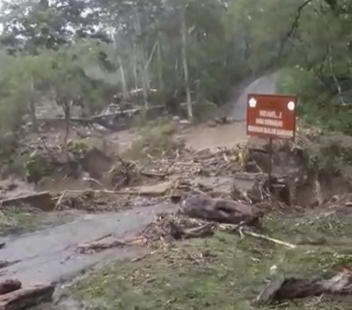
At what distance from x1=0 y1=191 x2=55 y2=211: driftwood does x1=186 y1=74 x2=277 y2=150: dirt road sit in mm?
2473

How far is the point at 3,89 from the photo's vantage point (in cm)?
747

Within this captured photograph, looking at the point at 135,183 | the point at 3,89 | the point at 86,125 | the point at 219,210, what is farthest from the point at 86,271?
the point at 86,125

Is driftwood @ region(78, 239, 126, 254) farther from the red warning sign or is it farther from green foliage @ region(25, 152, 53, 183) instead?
green foliage @ region(25, 152, 53, 183)

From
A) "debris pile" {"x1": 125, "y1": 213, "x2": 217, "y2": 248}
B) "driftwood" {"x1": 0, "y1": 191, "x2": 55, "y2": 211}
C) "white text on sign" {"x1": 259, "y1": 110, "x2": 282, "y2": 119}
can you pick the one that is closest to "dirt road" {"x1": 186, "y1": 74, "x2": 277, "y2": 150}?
"white text on sign" {"x1": 259, "y1": 110, "x2": 282, "y2": 119}

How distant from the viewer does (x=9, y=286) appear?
3.27 meters

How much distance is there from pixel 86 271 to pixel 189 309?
104cm

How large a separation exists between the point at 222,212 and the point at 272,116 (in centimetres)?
130

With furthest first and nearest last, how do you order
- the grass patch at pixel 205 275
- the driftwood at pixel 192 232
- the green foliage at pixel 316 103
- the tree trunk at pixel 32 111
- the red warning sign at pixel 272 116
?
the tree trunk at pixel 32 111, the green foliage at pixel 316 103, the red warning sign at pixel 272 116, the driftwood at pixel 192 232, the grass patch at pixel 205 275

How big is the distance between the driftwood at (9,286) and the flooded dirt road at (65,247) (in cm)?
24

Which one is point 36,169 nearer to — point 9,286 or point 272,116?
point 272,116

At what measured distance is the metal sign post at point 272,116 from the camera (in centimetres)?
525

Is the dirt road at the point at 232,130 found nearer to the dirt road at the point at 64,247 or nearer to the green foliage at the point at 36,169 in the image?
the green foliage at the point at 36,169

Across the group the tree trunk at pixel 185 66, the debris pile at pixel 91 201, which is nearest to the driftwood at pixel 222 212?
the debris pile at pixel 91 201

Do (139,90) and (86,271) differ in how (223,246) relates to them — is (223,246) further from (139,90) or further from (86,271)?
(139,90)
